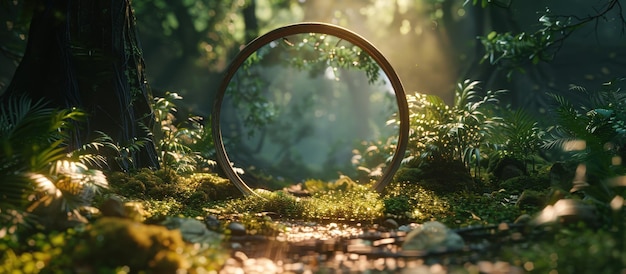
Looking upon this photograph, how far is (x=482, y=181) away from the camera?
6828 mm

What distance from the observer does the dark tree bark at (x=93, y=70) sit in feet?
19.3

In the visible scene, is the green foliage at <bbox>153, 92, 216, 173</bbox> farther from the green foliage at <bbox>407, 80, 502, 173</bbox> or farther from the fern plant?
the green foliage at <bbox>407, 80, 502, 173</bbox>

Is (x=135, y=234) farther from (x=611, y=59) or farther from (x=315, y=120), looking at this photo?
(x=315, y=120)

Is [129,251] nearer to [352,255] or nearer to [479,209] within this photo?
[352,255]

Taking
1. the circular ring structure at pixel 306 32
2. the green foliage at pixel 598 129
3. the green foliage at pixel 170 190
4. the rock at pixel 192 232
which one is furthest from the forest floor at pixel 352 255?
the green foliage at pixel 598 129

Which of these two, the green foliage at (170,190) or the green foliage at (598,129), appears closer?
the green foliage at (598,129)

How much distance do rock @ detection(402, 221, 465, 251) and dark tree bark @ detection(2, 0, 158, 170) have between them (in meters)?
3.96

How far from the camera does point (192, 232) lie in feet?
13.3

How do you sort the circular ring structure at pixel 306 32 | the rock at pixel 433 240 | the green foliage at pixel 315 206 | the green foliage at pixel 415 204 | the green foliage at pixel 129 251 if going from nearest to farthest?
the green foliage at pixel 129 251
the rock at pixel 433 240
the green foliage at pixel 415 204
the green foliage at pixel 315 206
the circular ring structure at pixel 306 32

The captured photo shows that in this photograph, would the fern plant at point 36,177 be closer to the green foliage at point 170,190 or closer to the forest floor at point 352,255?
the green foliage at point 170,190

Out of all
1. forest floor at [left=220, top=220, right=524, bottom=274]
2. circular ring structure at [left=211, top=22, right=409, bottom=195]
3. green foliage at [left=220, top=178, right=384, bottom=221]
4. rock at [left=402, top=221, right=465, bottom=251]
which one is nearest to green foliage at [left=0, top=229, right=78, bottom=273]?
forest floor at [left=220, top=220, right=524, bottom=274]

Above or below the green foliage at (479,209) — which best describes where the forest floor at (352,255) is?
below

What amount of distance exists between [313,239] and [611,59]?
30.7 ft

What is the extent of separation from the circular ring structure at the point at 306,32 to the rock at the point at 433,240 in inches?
97.5
